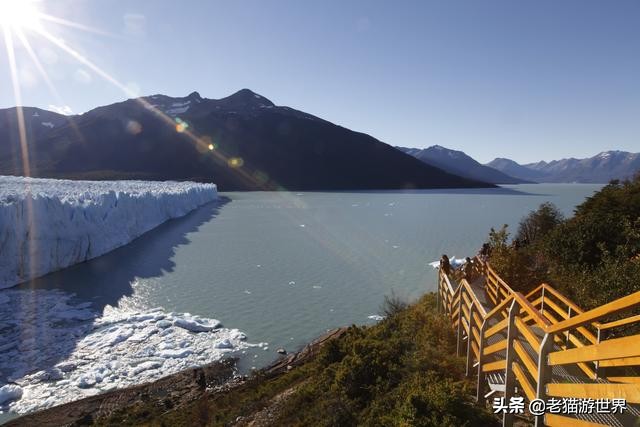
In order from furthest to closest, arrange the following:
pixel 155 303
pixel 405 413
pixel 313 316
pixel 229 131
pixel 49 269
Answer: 1. pixel 229 131
2. pixel 49 269
3. pixel 155 303
4. pixel 313 316
5. pixel 405 413

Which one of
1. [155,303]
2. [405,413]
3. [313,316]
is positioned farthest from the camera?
[155,303]

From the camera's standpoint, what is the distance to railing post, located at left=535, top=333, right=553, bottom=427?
319 cm

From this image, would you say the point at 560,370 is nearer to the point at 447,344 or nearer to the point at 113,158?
the point at 447,344

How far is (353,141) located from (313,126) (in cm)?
1911

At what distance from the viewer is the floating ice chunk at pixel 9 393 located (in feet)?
29.1

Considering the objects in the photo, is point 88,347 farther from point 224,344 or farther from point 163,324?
point 224,344

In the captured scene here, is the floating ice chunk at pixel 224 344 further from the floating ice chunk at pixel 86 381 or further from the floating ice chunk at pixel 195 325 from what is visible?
the floating ice chunk at pixel 86 381

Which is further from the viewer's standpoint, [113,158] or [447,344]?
[113,158]

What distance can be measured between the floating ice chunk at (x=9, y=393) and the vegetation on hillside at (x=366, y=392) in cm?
287

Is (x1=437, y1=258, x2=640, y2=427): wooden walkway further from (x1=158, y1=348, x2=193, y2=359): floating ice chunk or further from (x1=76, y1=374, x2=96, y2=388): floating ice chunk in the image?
(x1=76, y1=374, x2=96, y2=388): floating ice chunk

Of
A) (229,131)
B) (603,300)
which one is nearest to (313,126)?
(229,131)

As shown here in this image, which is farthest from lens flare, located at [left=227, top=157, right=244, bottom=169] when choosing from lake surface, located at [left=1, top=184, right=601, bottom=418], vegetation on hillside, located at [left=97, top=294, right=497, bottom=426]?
vegetation on hillside, located at [left=97, top=294, right=497, bottom=426]

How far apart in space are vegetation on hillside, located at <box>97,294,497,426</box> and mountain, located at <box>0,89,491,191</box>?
122143 millimetres

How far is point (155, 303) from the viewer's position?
1555cm
